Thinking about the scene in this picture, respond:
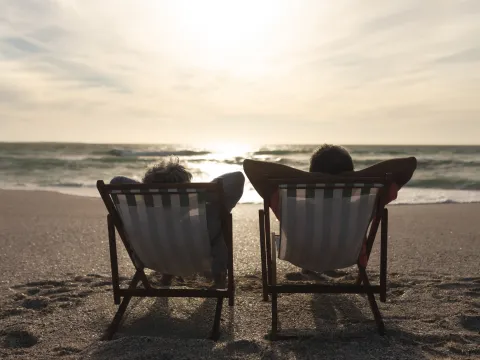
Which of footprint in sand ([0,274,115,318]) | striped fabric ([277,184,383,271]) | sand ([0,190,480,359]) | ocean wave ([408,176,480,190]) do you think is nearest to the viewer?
sand ([0,190,480,359])

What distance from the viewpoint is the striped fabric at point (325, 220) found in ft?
9.18

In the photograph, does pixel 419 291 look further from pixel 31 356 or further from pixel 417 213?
pixel 417 213

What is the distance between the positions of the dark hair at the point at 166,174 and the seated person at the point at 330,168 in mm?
406

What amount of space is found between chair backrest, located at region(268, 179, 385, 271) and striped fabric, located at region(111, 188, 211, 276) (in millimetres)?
510

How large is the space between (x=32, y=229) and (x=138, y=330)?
11.7 ft

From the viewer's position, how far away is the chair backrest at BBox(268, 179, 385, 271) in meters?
2.79

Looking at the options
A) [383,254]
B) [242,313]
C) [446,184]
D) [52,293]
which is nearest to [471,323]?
[383,254]

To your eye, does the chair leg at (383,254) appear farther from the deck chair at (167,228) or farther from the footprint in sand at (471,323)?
the deck chair at (167,228)

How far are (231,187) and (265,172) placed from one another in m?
0.24

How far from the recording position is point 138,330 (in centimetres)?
292

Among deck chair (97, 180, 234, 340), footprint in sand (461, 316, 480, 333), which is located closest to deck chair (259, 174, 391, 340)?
deck chair (97, 180, 234, 340)

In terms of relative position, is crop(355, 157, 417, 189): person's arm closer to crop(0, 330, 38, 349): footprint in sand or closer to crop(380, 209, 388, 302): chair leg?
crop(380, 209, 388, 302): chair leg

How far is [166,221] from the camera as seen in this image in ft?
9.48

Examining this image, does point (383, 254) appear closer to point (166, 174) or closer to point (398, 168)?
point (398, 168)
